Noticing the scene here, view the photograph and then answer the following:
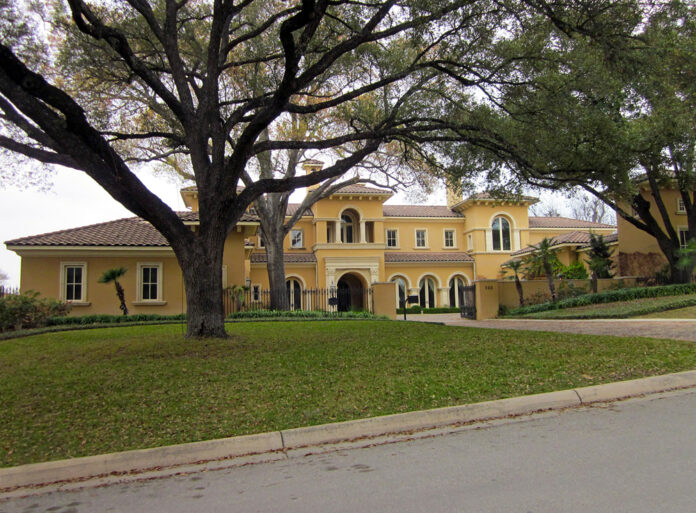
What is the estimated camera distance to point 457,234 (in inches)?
1612

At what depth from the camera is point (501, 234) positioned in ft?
129

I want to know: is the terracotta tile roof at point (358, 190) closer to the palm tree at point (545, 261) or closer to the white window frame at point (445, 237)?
the white window frame at point (445, 237)

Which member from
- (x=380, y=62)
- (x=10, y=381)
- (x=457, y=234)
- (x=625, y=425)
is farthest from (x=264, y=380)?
(x=457, y=234)

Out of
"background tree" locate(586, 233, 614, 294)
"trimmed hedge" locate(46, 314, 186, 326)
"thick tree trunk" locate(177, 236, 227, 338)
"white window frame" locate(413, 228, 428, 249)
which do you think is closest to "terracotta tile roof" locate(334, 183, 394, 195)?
"white window frame" locate(413, 228, 428, 249)

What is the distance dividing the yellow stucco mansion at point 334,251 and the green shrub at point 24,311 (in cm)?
224

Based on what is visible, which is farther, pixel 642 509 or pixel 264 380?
pixel 264 380

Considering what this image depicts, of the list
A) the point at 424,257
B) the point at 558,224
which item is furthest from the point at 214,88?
the point at 558,224

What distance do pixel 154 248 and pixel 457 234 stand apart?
2538 cm

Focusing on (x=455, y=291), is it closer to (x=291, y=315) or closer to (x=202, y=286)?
(x=291, y=315)

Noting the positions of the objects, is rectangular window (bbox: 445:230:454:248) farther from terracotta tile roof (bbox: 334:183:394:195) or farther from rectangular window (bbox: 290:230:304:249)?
rectangular window (bbox: 290:230:304:249)

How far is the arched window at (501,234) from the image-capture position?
129 feet

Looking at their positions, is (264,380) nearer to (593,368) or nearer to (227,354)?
(227,354)

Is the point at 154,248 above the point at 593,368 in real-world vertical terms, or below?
above

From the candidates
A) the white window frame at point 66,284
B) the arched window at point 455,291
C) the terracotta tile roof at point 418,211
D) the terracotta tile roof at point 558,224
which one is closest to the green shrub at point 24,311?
the white window frame at point 66,284
